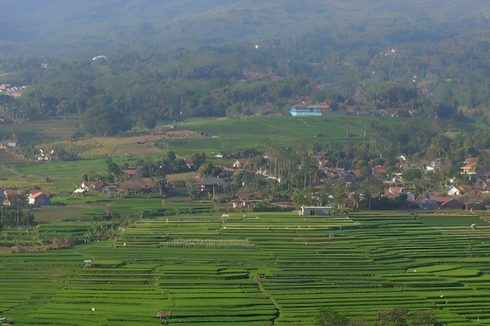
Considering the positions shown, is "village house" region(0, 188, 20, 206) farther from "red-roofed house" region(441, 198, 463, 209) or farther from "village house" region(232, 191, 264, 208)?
"red-roofed house" region(441, 198, 463, 209)

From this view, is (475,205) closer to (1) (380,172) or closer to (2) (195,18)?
(1) (380,172)

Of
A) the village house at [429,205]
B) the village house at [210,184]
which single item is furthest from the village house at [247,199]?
the village house at [429,205]

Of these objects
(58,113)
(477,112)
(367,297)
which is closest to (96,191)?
(367,297)

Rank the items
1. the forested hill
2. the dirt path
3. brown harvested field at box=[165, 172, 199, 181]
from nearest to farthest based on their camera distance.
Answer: the dirt path < brown harvested field at box=[165, 172, 199, 181] < the forested hill

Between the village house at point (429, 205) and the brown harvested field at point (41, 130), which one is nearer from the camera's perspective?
the village house at point (429, 205)

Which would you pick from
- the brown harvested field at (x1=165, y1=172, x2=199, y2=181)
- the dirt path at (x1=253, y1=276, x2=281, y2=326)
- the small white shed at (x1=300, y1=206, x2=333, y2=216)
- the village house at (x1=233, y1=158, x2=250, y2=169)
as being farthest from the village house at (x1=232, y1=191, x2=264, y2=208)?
the dirt path at (x1=253, y1=276, x2=281, y2=326)

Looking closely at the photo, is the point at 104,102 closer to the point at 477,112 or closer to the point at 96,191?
the point at 477,112

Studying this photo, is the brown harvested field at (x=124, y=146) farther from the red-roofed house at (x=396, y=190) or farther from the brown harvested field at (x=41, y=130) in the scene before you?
the red-roofed house at (x=396, y=190)
